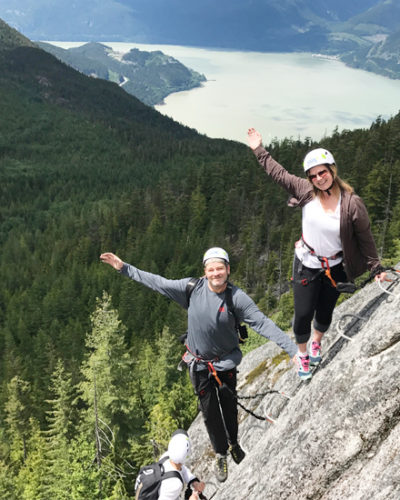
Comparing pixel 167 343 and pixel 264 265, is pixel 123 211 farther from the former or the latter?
pixel 167 343

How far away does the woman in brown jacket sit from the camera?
7.12 meters

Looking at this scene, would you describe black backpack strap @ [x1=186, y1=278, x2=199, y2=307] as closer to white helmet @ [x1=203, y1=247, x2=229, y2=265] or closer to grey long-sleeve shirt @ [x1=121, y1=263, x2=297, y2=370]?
grey long-sleeve shirt @ [x1=121, y1=263, x2=297, y2=370]

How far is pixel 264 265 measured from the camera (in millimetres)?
103438

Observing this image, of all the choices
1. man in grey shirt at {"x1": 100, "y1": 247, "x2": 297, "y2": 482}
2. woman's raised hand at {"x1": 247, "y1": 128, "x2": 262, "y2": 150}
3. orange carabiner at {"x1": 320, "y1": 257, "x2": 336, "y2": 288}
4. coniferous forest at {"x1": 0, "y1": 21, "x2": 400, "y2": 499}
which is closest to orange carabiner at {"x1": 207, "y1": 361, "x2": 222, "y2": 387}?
man in grey shirt at {"x1": 100, "y1": 247, "x2": 297, "y2": 482}

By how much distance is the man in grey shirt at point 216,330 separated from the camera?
779 cm

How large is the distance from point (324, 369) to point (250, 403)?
27.4 feet

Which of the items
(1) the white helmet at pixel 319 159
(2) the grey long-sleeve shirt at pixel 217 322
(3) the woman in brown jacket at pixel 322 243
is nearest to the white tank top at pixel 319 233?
(3) the woman in brown jacket at pixel 322 243

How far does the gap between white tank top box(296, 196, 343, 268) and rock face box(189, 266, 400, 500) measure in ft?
5.02

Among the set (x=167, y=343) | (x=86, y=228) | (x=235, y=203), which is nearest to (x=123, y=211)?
(x=86, y=228)

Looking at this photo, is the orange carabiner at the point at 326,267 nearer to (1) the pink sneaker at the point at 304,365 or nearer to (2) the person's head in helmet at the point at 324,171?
(2) the person's head in helmet at the point at 324,171

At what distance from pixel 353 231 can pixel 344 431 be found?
3330 millimetres

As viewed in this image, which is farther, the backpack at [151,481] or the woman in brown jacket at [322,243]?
the backpack at [151,481]

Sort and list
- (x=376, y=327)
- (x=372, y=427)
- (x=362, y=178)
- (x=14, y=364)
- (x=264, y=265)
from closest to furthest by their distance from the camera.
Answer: (x=372, y=427), (x=376, y=327), (x=14, y=364), (x=362, y=178), (x=264, y=265)

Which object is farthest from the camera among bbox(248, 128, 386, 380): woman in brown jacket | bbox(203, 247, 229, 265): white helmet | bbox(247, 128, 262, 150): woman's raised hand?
bbox(247, 128, 262, 150): woman's raised hand
